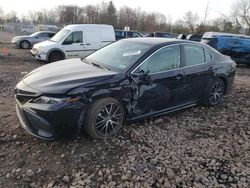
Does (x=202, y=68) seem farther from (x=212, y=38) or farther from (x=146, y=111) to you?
(x=212, y=38)

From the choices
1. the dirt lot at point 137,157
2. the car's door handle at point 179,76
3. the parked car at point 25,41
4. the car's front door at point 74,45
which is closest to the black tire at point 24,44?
the parked car at point 25,41

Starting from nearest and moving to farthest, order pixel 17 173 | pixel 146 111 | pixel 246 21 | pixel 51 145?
pixel 17 173 → pixel 51 145 → pixel 146 111 → pixel 246 21

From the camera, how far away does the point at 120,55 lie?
440 cm

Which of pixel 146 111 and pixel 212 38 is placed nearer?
pixel 146 111

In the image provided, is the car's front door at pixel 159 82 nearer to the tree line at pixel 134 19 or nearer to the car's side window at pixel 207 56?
the car's side window at pixel 207 56

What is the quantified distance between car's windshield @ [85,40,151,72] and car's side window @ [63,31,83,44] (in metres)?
6.36

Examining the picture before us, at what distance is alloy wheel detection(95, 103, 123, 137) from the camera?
3.67m

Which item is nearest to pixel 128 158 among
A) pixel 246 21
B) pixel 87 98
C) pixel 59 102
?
pixel 87 98

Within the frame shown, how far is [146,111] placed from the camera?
4191 mm

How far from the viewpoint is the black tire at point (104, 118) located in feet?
11.6

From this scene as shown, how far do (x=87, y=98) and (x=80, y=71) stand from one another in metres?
0.67

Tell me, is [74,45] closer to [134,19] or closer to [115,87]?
[115,87]

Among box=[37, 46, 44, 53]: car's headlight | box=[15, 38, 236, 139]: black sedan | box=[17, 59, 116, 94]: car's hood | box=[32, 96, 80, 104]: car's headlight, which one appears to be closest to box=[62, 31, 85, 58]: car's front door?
box=[37, 46, 44, 53]: car's headlight

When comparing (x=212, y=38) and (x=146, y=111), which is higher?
(x=212, y=38)
